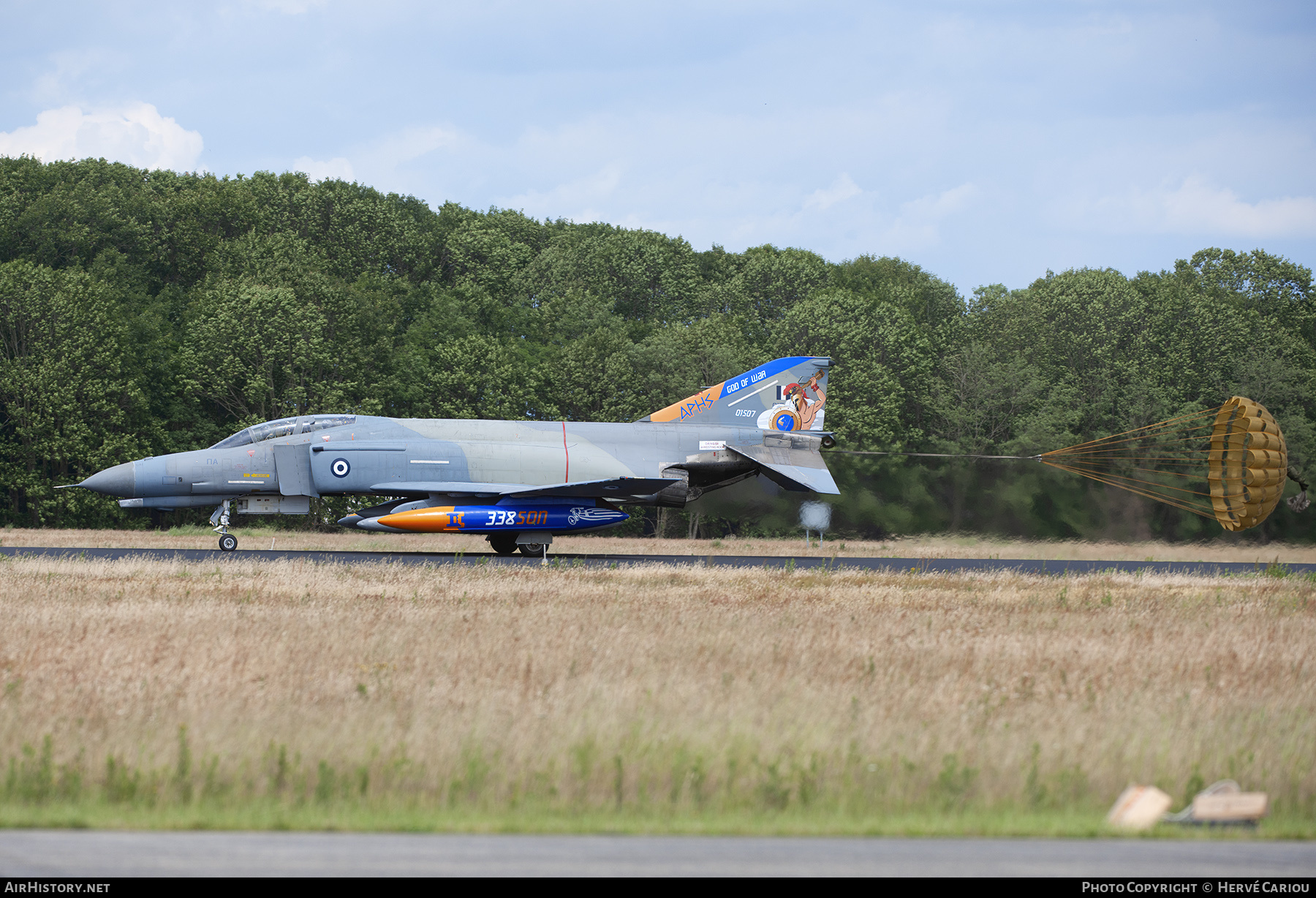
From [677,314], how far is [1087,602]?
47907 millimetres

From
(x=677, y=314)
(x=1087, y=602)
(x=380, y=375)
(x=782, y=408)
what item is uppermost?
(x=677, y=314)

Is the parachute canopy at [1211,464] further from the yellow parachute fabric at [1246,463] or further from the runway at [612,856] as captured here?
the runway at [612,856]

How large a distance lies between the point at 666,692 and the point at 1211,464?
17.7m

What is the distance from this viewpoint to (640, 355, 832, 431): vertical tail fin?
2673 centimetres

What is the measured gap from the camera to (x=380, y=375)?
47625mm

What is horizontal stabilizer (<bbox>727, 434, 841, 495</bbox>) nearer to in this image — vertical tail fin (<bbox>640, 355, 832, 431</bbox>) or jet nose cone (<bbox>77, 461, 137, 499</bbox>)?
vertical tail fin (<bbox>640, 355, 832, 431</bbox>)

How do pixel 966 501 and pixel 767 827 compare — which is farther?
pixel 966 501

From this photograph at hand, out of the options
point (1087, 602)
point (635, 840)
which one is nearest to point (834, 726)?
point (635, 840)

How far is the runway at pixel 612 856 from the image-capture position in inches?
213

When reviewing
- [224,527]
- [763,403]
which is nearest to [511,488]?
[224,527]

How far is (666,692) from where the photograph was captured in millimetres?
9398

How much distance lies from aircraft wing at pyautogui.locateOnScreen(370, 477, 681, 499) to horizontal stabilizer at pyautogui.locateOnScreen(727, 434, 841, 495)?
333 cm

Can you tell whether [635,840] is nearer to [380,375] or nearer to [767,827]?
[767,827]

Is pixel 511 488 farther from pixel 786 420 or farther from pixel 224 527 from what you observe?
pixel 786 420
